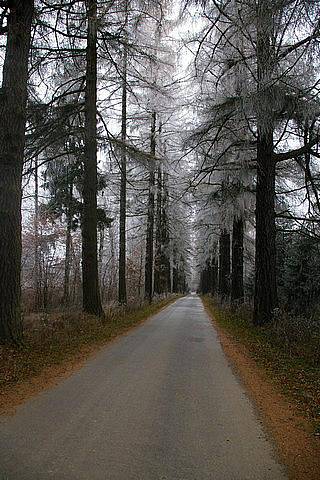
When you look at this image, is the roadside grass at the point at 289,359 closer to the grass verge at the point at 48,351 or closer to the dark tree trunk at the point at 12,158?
the grass verge at the point at 48,351

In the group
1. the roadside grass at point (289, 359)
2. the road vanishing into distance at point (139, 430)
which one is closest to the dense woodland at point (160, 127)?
the roadside grass at point (289, 359)

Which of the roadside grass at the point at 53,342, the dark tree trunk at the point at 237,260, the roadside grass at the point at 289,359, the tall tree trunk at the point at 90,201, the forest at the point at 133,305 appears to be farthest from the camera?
the dark tree trunk at the point at 237,260

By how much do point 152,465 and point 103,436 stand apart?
0.76 metres

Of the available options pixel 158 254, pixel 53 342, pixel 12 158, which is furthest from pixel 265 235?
pixel 158 254

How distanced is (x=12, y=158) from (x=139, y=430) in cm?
569

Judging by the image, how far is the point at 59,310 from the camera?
43.1 ft

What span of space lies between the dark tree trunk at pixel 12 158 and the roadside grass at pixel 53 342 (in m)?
0.54

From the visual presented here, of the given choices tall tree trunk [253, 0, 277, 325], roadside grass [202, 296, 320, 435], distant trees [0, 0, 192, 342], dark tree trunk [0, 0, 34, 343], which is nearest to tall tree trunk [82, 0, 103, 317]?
distant trees [0, 0, 192, 342]

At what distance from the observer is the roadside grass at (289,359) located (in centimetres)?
559

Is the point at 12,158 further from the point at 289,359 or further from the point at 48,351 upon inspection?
the point at 289,359

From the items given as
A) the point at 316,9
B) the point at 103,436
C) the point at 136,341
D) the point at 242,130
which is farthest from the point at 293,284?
the point at 103,436

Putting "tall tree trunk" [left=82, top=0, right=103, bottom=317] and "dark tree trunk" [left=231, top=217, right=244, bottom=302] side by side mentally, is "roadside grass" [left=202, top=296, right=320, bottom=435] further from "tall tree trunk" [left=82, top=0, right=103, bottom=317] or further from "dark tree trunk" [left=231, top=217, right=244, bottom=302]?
"dark tree trunk" [left=231, top=217, right=244, bottom=302]

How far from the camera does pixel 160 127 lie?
2309cm

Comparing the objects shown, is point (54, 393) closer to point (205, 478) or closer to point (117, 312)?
point (205, 478)
